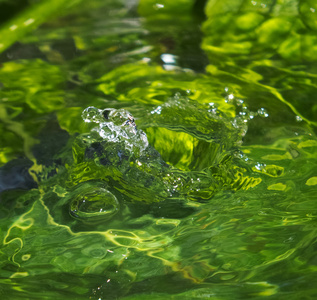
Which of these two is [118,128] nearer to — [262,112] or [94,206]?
[94,206]

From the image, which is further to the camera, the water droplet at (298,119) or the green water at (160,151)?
the water droplet at (298,119)

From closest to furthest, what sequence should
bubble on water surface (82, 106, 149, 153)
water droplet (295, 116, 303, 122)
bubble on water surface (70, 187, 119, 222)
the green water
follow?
the green water, bubble on water surface (70, 187, 119, 222), bubble on water surface (82, 106, 149, 153), water droplet (295, 116, 303, 122)

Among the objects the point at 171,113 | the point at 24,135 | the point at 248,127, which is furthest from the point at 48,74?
the point at 248,127

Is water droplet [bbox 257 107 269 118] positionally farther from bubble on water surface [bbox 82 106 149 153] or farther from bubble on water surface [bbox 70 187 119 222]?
bubble on water surface [bbox 70 187 119 222]

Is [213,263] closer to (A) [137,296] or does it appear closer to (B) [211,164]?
(A) [137,296]

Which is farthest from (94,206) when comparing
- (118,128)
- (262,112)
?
(262,112)

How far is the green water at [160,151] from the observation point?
2.13 feet

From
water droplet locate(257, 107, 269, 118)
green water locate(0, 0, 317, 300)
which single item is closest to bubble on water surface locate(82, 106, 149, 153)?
green water locate(0, 0, 317, 300)

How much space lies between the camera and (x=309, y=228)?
0.68m

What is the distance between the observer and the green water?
649 mm

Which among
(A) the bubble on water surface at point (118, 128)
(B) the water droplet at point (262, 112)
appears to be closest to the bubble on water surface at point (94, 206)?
(A) the bubble on water surface at point (118, 128)

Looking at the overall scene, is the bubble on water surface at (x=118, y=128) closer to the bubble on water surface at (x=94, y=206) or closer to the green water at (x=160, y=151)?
the green water at (x=160, y=151)

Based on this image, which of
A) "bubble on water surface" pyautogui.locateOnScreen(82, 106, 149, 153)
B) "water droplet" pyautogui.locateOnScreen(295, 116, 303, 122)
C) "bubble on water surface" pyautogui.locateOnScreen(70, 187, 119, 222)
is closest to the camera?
"bubble on water surface" pyautogui.locateOnScreen(70, 187, 119, 222)

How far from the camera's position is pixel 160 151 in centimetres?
95
